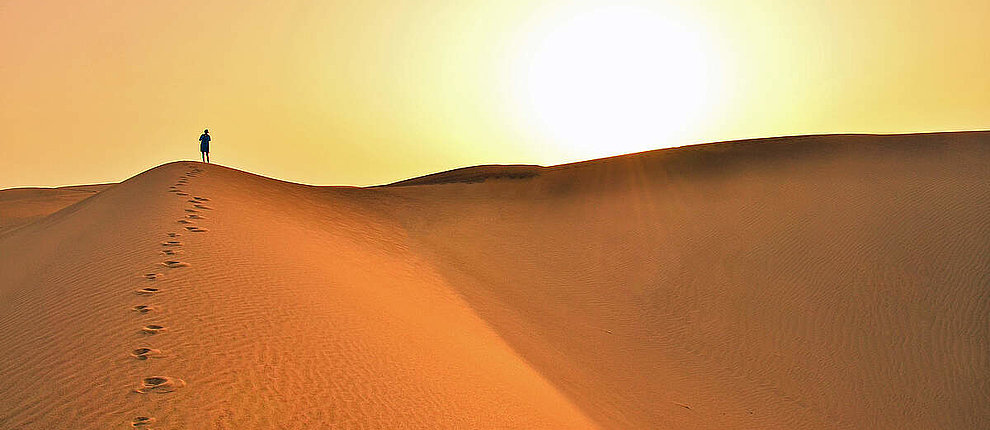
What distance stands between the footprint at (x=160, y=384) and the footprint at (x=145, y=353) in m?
0.43

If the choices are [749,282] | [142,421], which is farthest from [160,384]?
[749,282]

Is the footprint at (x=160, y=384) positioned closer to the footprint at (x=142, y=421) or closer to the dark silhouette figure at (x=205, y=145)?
the footprint at (x=142, y=421)

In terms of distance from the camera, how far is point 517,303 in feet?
40.5

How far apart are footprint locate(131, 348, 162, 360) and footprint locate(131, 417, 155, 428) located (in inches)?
43.0

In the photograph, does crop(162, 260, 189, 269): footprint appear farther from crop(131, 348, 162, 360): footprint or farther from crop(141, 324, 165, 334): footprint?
crop(131, 348, 162, 360): footprint

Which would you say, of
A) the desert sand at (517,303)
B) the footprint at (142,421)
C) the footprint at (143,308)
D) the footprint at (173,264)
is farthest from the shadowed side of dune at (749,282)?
the footprint at (143,308)

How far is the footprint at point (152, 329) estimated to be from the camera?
6.22 m

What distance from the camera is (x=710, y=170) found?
21.9m

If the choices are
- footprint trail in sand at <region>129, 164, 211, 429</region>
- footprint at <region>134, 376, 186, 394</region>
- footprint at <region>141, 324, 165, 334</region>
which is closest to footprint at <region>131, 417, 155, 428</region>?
footprint trail in sand at <region>129, 164, 211, 429</region>

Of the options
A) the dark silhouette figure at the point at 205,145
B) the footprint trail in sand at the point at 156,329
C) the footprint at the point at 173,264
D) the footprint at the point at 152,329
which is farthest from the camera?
the dark silhouette figure at the point at 205,145

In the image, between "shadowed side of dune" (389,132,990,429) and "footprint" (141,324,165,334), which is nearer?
"footprint" (141,324,165,334)

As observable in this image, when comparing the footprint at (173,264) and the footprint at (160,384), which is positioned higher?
the footprint at (173,264)

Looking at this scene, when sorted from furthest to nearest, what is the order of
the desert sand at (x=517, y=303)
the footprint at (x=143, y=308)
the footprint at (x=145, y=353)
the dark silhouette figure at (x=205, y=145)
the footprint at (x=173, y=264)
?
the dark silhouette figure at (x=205, y=145)
the footprint at (x=173, y=264)
the footprint at (x=143, y=308)
the desert sand at (x=517, y=303)
the footprint at (x=145, y=353)

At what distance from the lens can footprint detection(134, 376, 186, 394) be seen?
514 centimetres
